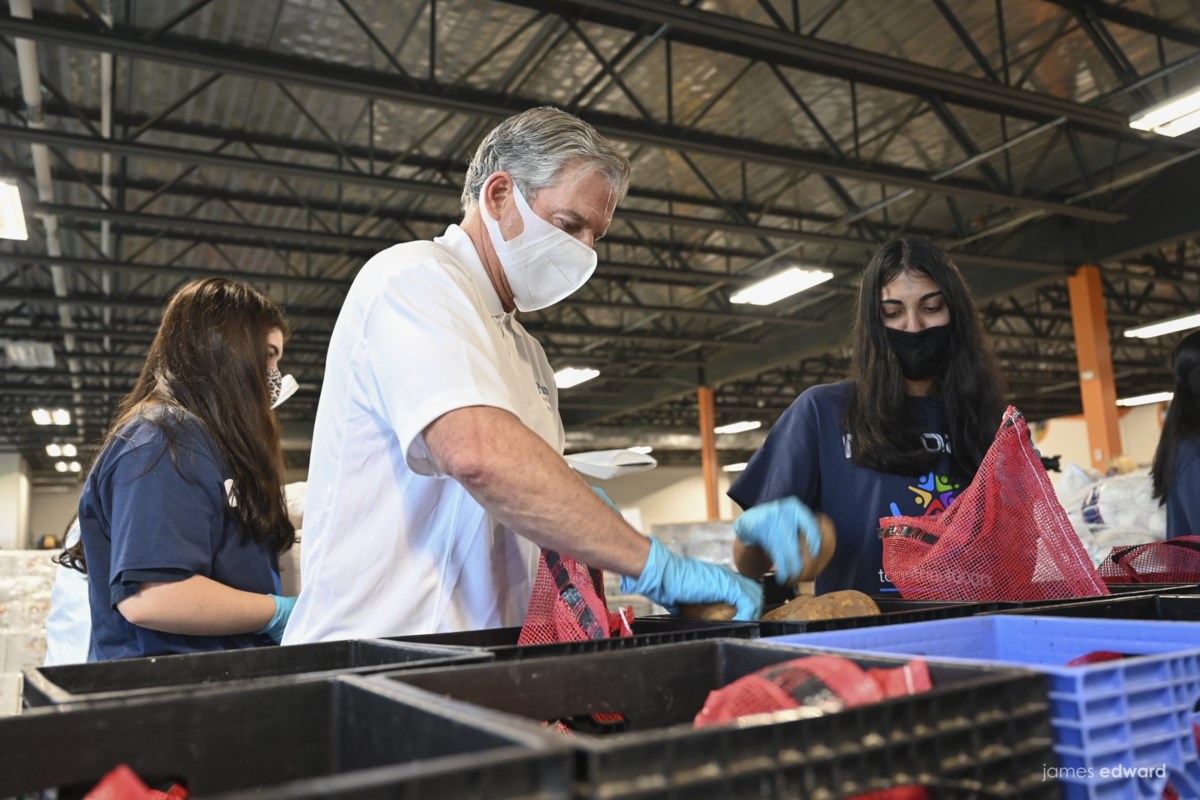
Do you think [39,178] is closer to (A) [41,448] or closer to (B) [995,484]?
(B) [995,484]

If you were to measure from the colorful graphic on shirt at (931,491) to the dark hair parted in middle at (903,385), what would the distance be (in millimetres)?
28

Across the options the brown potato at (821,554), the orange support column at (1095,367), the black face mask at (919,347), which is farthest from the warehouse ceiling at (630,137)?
the brown potato at (821,554)

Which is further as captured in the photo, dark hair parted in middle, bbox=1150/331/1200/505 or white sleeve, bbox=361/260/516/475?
dark hair parted in middle, bbox=1150/331/1200/505

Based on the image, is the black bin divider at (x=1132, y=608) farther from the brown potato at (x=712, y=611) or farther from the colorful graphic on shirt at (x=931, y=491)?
the colorful graphic on shirt at (x=931, y=491)

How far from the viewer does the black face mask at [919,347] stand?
217 cm

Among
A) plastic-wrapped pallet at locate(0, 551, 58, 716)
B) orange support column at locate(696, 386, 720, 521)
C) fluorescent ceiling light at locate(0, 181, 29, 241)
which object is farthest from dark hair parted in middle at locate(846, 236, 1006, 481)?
orange support column at locate(696, 386, 720, 521)

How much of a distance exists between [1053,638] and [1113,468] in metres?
8.30

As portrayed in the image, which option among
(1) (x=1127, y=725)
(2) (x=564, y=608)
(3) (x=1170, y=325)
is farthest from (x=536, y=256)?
(3) (x=1170, y=325)

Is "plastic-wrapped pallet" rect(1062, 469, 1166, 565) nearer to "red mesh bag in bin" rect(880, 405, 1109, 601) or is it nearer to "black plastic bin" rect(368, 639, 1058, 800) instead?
"red mesh bag in bin" rect(880, 405, 1109, 601)

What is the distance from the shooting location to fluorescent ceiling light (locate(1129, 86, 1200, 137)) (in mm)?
5926

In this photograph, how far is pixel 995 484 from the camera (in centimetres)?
160

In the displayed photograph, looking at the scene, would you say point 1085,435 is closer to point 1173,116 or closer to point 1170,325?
point 1170,325

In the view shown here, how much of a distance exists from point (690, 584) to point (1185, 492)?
7.77ft

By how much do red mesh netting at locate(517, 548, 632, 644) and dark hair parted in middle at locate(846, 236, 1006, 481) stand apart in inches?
39.4
